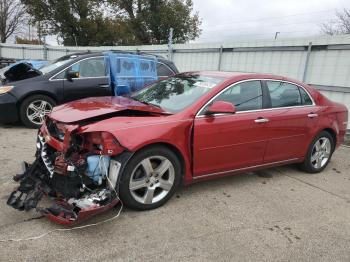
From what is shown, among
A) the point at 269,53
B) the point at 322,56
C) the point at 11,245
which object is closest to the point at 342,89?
the point at 322,56

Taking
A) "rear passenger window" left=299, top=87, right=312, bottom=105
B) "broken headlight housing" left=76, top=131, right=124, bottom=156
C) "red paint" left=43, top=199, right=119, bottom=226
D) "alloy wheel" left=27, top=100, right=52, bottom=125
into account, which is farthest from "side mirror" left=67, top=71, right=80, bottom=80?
"red paint" left=43, top=199, right=119, bottom=226

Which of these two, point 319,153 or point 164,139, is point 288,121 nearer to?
point 319,153

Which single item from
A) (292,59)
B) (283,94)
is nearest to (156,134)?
(283,94)

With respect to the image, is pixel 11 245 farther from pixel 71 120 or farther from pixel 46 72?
pixel 46 72

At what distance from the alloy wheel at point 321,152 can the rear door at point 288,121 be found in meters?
0.33

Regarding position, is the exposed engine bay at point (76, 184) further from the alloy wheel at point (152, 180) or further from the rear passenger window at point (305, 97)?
the rear passenger window at point (305, 97)

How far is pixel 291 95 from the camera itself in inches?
198

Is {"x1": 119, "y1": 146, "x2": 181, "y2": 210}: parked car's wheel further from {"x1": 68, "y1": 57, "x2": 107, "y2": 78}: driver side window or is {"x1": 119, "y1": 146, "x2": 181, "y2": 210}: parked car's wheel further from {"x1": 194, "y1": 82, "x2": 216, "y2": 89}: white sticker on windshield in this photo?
{"x1": 68, "y1": 57, "x2": 107, "y2": 78}: driver side window

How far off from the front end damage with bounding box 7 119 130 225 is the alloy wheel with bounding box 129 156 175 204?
25 cm

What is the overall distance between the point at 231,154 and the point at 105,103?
5.32ft

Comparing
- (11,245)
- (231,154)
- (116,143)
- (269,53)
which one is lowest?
(11,245)

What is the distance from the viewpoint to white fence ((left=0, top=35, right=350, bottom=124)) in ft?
25.7

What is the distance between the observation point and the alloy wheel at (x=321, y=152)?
543 cm

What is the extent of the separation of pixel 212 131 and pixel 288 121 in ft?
4.42
